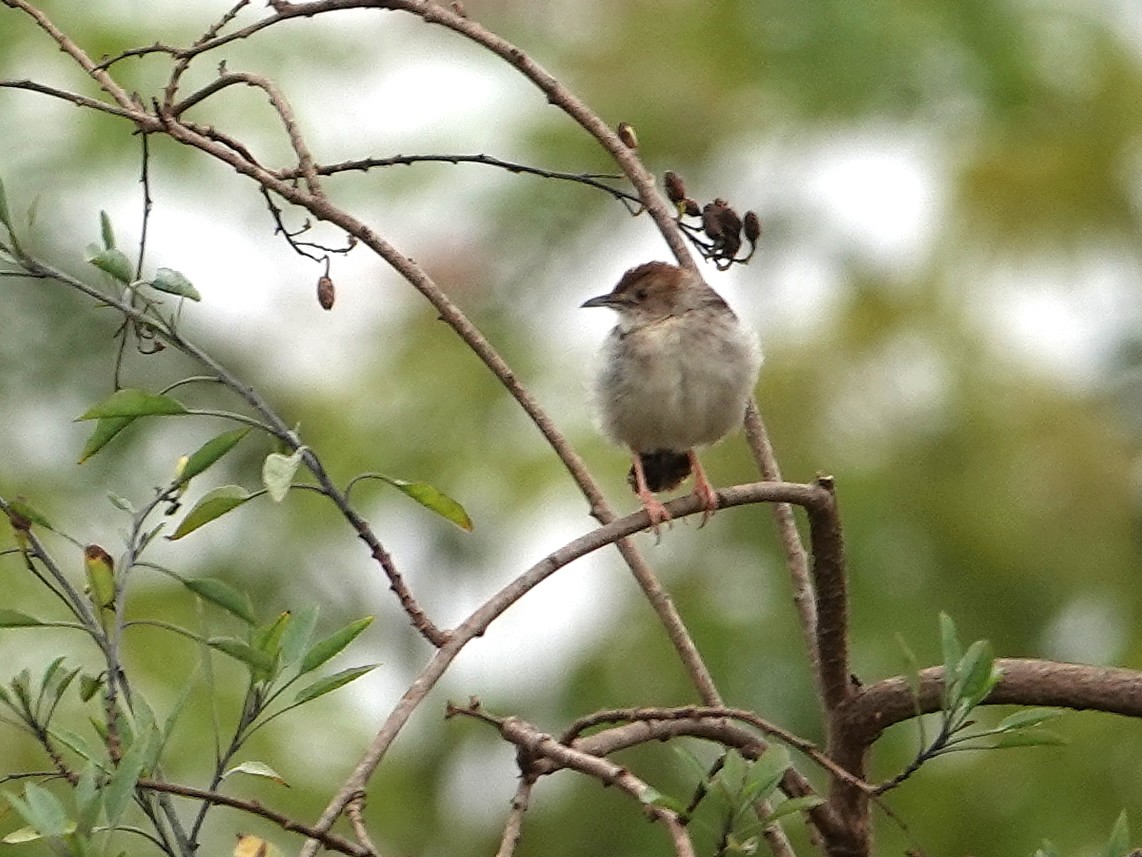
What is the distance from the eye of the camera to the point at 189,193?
8.55 meters

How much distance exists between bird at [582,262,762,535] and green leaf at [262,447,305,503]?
194 cm

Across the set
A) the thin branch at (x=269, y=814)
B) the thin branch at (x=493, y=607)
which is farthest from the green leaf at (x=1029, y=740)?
the thin branch at (x=269, y=814)

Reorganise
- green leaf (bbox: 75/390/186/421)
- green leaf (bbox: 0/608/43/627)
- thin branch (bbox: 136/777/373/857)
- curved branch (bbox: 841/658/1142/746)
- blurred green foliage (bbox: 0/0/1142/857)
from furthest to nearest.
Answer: blurred green foliage (bbox: 0/0/1142/857) → curved branch (bbox: 841/658/1142/746) → green leaf (bbox: 75/390/186/421) → green leaf (bbox: 0/608/43/627) → thin branch (bbox: 136/777/373/857)

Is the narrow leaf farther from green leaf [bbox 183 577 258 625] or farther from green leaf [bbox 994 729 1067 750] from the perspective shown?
green leaf [bbox 994 729 1067 750]

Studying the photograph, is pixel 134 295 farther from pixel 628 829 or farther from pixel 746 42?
pixel 746 42

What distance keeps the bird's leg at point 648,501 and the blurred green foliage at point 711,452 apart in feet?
9.08

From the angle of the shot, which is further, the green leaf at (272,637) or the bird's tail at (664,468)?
the bird's tail at (664,468)

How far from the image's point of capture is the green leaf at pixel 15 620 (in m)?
2.12

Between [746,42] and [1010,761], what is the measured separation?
12.7ft

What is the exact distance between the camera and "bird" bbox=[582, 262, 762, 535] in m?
4.32

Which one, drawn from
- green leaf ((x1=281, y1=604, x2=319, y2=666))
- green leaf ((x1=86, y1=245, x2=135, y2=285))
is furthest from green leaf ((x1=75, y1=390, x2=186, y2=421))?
green leaf ((x1=281, y1=604, x2=319, y2=666))

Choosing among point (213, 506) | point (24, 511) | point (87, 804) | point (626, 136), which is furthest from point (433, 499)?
point (626, 136)

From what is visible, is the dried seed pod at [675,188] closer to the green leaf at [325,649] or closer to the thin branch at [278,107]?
the thin branch at [278,107]

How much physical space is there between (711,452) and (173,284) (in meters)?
5.54
